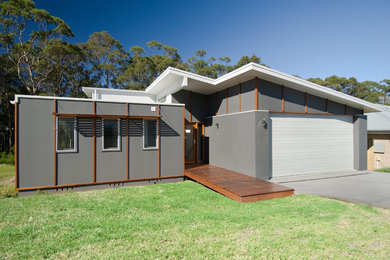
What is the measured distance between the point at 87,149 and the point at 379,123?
16307mm

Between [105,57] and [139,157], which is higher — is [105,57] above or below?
above

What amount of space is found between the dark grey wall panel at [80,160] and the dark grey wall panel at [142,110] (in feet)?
4.62

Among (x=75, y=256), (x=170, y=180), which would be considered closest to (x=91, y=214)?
(x=75, y=256)

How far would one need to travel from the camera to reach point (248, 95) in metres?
7.98

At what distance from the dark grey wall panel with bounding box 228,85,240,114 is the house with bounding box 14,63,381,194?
41 mm

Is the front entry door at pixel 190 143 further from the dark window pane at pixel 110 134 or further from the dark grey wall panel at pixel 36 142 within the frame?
the dark grey wall panel at pixel 36 142

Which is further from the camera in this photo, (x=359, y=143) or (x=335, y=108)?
(x=359, y=143)

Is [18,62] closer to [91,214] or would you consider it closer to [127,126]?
[127,126]

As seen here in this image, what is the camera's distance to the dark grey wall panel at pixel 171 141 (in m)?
8.06

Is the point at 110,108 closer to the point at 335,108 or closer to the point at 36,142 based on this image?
the point at 36,142

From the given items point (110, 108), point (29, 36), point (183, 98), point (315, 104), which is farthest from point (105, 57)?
point (315, 104)

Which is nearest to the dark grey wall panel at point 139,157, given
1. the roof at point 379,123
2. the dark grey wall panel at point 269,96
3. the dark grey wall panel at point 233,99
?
the dark grey wall panel at point 233,99

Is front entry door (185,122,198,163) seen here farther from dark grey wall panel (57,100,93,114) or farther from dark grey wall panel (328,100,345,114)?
dark grey wall panel (328,100,345,114)

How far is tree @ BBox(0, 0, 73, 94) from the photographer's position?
51.1 ft
